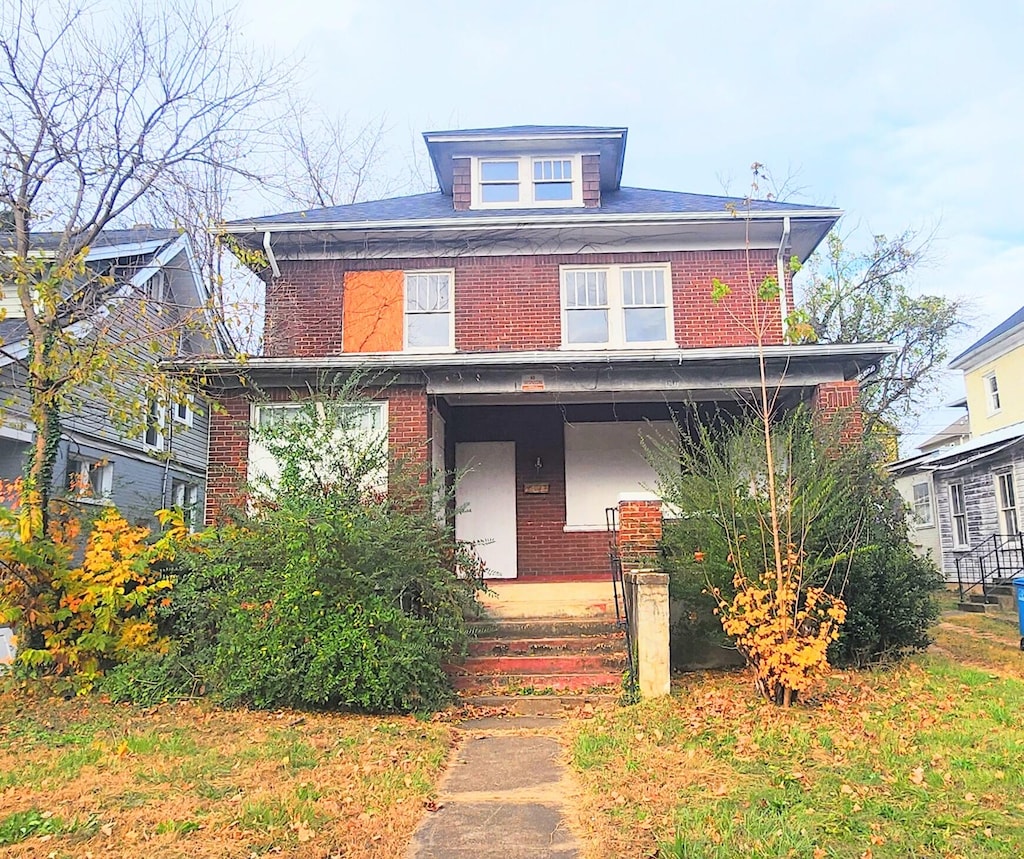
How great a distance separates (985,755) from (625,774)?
2423 mm

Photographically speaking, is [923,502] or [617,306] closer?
[617,306]

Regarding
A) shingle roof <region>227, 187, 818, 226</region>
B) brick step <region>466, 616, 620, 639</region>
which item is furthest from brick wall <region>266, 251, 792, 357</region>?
brick step <region>466, 616, 620, 639</region>

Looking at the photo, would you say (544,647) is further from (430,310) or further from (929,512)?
(929,512)

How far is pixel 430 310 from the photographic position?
42.8ft

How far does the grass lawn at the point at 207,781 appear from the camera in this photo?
165 inches

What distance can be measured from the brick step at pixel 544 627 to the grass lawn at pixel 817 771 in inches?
55.2

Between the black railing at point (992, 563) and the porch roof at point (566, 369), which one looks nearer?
the porch roof at point (566, 369)

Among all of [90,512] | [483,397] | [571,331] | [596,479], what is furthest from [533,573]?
[90,512]

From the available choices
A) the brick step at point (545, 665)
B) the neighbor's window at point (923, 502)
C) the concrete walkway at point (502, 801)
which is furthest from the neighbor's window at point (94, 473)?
the neighbor's window at point (923, 502)

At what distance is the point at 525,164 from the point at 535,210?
1.19m

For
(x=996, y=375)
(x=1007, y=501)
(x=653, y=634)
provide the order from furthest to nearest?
1. (x=996, y=375)
2. (x=1007, y=501)
3. (x=653, y=634)

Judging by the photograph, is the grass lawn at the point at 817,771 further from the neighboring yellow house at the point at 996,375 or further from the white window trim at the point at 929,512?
the neighboring yellow house at the point at 996,375

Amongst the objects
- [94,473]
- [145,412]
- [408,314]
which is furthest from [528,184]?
[94,473]

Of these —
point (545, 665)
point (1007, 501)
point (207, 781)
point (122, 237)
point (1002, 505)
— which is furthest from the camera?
point (1002, 505)
